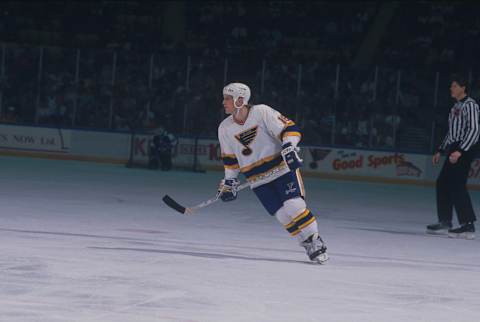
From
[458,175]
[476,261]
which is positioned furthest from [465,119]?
[476,261]

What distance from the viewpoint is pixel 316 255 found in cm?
627

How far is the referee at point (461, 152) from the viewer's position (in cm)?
830

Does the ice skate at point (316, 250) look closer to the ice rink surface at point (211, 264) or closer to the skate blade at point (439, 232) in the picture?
the ice rink surface at point (211, 264)

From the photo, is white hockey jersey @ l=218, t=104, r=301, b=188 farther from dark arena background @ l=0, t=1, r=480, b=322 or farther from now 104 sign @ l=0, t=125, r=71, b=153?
now 104 sign @ l=0, t=125, r=71, b=153

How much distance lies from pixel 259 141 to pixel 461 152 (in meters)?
2.67

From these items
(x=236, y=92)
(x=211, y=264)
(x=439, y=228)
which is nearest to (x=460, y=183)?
(x=439, y=228)

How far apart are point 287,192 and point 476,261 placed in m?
1.71

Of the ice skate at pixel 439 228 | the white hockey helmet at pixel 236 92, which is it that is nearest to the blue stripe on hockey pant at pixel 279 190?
the white hockey helmet at pixel 236 92

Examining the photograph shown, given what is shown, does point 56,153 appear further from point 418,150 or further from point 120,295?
point 120,295

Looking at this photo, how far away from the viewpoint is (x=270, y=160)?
251 inches

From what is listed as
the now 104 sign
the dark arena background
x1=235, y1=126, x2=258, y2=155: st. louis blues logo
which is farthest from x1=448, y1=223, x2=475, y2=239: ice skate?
the now 104 sign

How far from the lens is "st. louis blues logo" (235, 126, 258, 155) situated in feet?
21.0

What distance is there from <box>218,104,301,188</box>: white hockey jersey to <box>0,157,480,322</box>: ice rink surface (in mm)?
613

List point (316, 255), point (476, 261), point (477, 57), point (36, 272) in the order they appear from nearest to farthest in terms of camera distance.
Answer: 1. point (36, 272)
2. point (316, 255)
3. point (476, 261)
4. point (477, 57)
